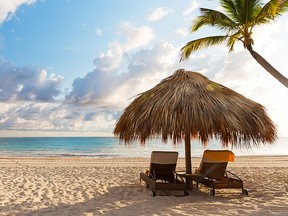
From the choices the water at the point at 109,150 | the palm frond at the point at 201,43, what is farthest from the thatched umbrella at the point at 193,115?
the water at the point at 109,150

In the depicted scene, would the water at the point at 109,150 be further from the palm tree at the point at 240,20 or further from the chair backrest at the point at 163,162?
the chair backrest at the point at 163,162

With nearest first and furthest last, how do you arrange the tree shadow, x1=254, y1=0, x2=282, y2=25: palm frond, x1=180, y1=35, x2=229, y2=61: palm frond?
the tree shadow < x1=254, y1=0, x2=282, y2=25: palm frond < x1=180, y1=35, x2=229, y2=61: palm frond

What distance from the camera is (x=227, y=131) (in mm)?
6789

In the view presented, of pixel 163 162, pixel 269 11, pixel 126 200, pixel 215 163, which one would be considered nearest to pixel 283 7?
pixel 269 11

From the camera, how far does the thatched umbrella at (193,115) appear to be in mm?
6312

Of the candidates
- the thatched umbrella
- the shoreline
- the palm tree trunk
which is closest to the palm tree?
the palm tree trunk

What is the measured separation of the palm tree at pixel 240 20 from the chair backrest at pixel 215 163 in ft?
9.65

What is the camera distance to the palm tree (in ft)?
28.5

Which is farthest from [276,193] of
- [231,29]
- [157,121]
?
[231,29]

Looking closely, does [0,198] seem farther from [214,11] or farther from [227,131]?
[214,11]

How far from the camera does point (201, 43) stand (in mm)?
10250

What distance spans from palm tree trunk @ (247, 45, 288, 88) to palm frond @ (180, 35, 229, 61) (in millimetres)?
1342

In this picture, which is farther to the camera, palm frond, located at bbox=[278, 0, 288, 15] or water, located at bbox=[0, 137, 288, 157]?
water, located at bbox=[0, 137, 288, 157]

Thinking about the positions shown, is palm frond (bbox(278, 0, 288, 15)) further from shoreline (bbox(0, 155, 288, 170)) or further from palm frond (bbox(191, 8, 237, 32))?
shoreline (bbox(0, 155, 288, 170))
